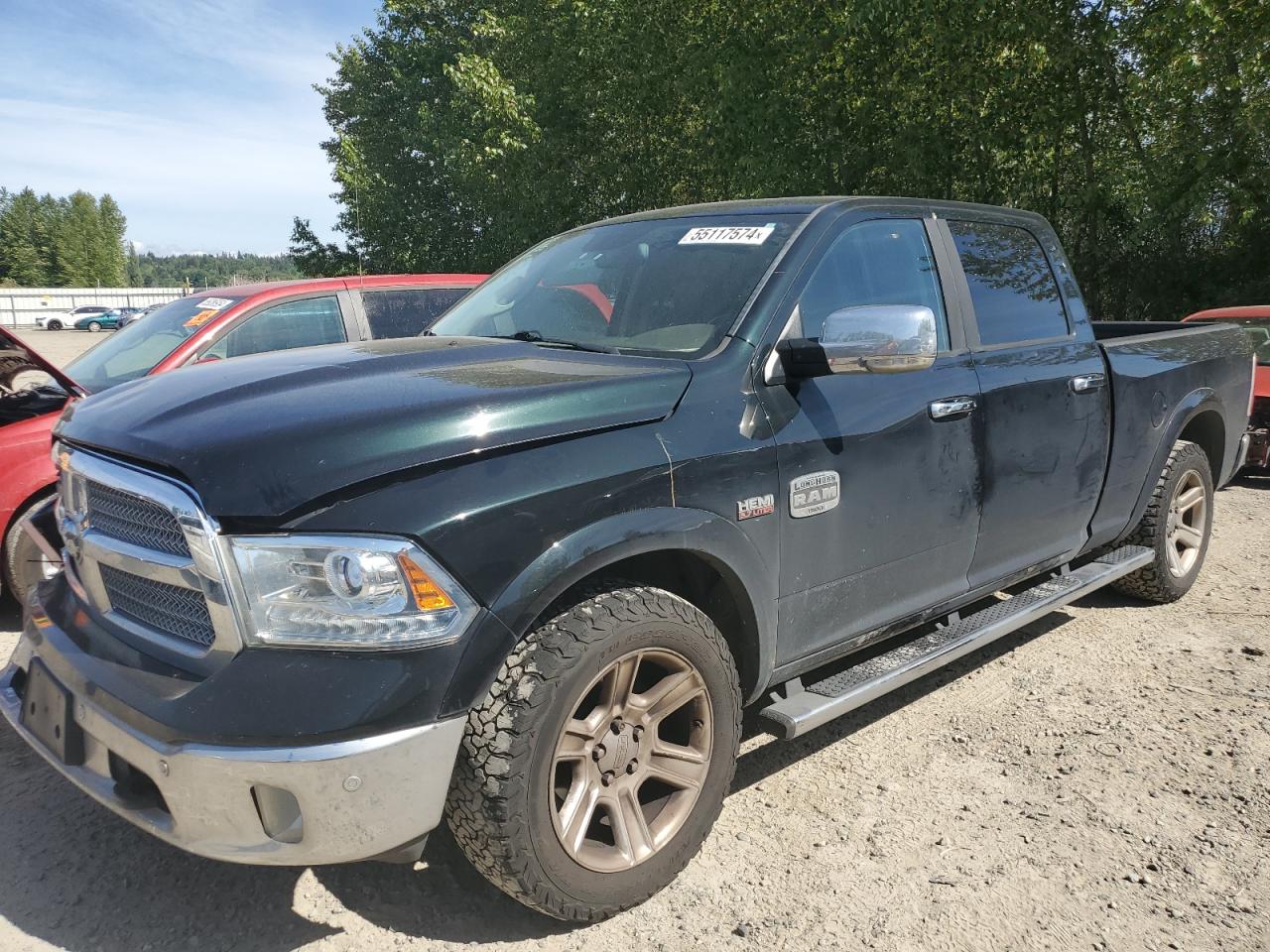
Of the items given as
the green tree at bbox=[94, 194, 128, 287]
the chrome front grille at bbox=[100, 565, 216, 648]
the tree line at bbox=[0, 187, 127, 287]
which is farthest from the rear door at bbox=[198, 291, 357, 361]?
the green tree at bbox=[94, 194, 128, 287]

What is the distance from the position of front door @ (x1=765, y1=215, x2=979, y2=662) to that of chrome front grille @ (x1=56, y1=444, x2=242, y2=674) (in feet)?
5.12

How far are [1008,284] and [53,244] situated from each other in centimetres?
13297

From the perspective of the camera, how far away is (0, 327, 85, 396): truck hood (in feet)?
15.2

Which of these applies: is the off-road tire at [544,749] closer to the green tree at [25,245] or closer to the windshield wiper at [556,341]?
the windshield wiper at [556,341]

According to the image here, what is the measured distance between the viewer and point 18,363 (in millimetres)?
4715

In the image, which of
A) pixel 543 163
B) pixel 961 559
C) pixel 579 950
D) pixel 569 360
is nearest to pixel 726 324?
pixel 569 360

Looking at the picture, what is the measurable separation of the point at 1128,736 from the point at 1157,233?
15.5 meters

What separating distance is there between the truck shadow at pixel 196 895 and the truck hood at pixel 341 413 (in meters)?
1.20

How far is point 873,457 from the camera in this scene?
308 centimetres

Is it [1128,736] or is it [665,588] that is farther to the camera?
[1128,736]

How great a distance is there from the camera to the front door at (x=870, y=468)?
9.50ft

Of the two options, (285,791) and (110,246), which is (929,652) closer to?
(285,791)

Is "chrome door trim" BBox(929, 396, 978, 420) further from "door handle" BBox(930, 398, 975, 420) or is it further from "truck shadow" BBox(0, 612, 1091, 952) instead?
"truck shadow" BBox(0, 612, 1091, 952)

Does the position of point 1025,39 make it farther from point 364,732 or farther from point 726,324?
point 364,732
